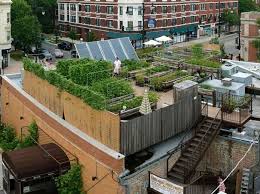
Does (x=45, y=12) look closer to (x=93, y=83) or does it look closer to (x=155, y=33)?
(x=155, y=33)

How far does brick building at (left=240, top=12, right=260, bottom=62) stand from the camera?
60031mm

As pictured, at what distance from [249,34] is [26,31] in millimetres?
34003

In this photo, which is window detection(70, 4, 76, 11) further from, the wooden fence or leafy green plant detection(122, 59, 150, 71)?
the wooden fence

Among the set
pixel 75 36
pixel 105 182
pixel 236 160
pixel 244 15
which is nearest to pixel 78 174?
pixel 105 182

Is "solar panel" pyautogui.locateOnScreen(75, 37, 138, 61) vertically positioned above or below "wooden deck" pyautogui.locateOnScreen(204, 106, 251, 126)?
above

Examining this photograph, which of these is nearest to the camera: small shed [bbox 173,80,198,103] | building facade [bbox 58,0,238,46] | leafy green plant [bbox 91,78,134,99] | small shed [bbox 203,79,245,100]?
small shed [bbox 173,80,198,103]

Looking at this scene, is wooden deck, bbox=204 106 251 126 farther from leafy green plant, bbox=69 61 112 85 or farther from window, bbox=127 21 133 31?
window, bbox=127 21 133 31

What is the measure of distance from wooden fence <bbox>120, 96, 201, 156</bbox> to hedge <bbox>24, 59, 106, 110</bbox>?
4.85 ft

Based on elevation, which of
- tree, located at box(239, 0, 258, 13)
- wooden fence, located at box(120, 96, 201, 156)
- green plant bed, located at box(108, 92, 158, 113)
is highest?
tree, located at box(239, 0, 258, 13)

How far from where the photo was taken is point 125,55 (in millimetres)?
32062

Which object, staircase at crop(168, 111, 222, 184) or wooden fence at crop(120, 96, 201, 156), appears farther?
staircase at crop(168, 111, 222, 184)

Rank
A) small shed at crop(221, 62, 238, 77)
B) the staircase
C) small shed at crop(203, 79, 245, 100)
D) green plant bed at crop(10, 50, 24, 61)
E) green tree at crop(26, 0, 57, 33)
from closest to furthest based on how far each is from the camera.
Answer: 1. the staircase
2. small shed at crop(203, 79, 245, 100)
3. small shed at crop(221, 62, 238, 77)
4. green plant bed at crop(10, 50, 24, 61)
5. green tree at crop(26, 0, 57, 33)

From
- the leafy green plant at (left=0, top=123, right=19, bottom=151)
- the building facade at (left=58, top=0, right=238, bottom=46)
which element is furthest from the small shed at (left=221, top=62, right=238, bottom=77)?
the building facade at (left=58, top=0, right=238, bottom=46)

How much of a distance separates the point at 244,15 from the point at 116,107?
44953 millimetres
